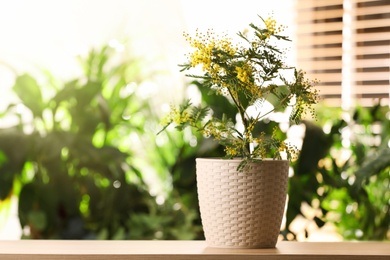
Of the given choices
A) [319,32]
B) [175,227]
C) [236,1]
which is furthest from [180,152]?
[319,32]

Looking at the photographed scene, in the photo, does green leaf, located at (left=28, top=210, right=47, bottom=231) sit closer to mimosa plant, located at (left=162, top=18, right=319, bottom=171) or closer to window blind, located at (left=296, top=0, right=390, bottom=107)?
mimosa plant, located at (left=162, top=18, right=319, bottom=171)

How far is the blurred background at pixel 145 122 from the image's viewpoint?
7.82 feet

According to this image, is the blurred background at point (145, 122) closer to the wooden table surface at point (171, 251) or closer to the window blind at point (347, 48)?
the window blind at point (347, 48)

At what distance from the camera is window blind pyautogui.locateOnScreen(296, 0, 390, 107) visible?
10.00 ft

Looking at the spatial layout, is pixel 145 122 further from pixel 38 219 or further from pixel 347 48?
pixel 347 48

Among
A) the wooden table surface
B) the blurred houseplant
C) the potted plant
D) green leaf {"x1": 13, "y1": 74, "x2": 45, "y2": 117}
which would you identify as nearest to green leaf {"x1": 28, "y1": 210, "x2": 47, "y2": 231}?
the blurred houseplant

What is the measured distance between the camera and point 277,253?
4.16ft

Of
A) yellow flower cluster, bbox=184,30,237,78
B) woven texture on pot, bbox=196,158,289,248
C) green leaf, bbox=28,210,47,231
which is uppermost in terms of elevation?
yellow flower cluster, bbox=184,30,237,78

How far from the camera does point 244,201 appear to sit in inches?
51.8

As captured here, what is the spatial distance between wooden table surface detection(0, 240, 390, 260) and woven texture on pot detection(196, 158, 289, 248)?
0.03m

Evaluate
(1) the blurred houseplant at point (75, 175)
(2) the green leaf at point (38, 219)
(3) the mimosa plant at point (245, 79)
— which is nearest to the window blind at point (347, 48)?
(1) the blurred houseplant at point (75, 175)

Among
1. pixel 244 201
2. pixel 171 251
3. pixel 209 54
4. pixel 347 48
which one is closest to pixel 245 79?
pixel 209 54

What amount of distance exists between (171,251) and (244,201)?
0.16 metres

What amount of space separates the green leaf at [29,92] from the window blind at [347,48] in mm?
1221
